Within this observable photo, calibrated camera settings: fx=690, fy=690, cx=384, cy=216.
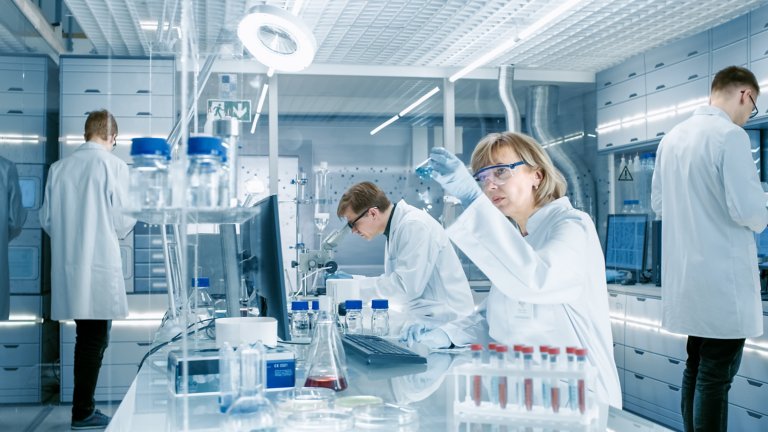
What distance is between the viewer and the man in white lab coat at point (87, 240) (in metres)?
3.81

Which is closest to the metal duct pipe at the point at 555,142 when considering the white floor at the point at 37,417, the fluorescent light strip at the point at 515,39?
the fluorescent light strip at the point at 515,39

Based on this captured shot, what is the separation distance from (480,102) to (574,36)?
4.26 ft

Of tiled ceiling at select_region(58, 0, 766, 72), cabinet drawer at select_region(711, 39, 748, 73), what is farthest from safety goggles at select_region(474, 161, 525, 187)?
cabinet drawer at select_region(711, 39, 748, 73)

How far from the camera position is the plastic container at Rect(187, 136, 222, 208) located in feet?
3.50

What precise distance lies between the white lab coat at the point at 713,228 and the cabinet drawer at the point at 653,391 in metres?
1.00

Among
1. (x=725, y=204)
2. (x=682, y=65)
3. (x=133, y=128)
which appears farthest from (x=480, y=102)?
(x=725, y=204)

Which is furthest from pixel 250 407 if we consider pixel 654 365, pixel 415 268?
pixel 654 365

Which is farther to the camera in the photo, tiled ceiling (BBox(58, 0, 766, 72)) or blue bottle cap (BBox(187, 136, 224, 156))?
tiled ceiling (BBox(58, 0, 766, 72))

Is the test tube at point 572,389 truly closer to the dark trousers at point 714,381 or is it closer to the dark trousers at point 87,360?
the dark trousers at point 714,381

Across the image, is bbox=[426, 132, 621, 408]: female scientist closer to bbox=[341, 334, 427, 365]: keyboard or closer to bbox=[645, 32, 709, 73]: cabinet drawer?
bbox=[341, 334, 427, 365]: keyboard

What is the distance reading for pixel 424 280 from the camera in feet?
10.2

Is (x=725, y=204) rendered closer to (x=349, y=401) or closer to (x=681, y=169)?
(x=681, y=169)

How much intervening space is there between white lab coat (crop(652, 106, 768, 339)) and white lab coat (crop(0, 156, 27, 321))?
135 inches

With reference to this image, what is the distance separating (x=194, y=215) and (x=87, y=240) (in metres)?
3.04
